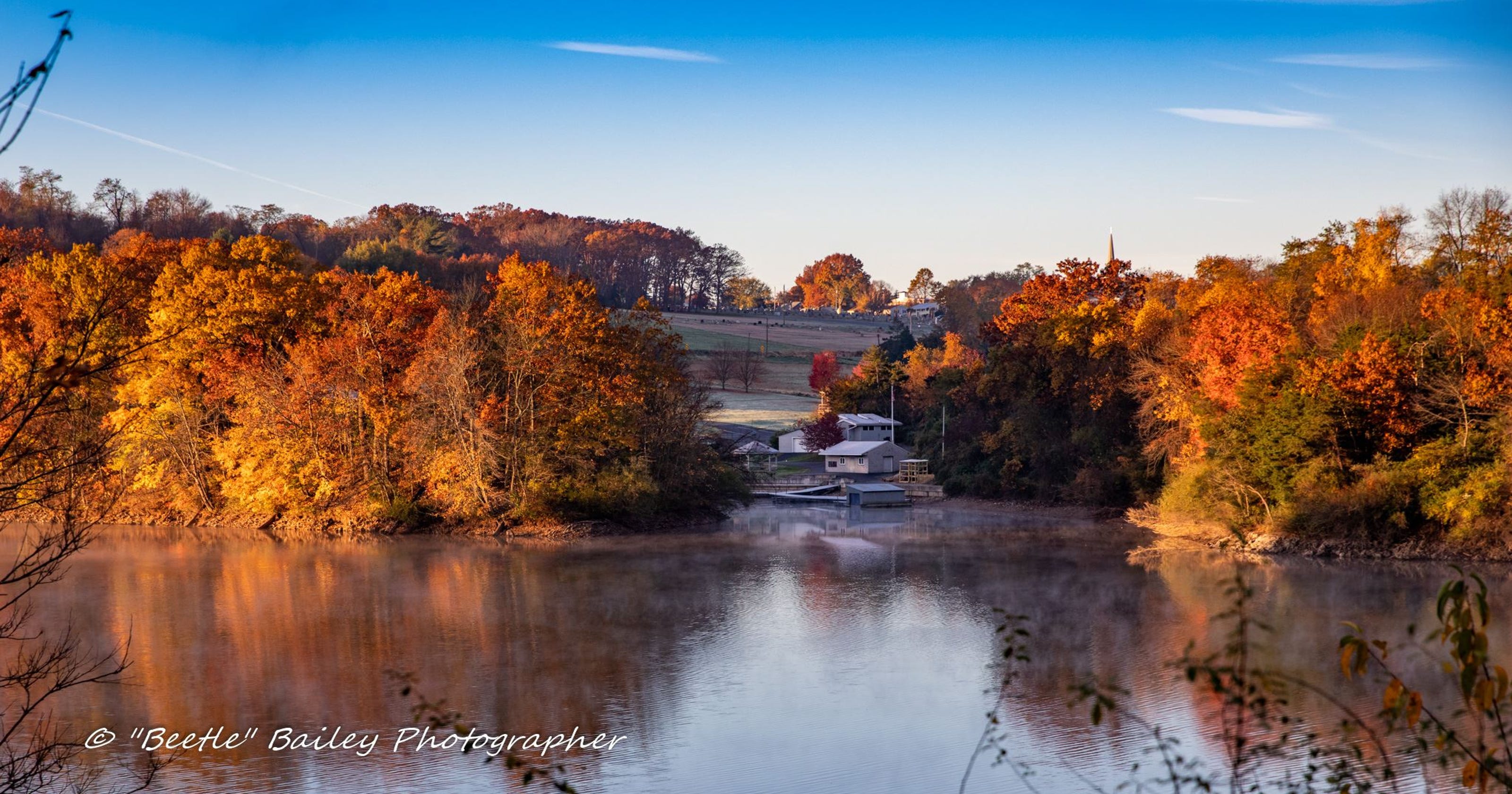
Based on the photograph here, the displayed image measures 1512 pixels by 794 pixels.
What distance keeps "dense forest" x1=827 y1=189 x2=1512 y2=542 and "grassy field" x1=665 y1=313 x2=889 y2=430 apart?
20274 mm

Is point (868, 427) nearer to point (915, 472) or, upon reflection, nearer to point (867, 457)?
point (867, 457)

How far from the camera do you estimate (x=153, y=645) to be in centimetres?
2155

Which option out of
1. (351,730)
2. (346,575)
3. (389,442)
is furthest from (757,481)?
(351,730)

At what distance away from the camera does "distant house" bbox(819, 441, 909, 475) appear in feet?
184

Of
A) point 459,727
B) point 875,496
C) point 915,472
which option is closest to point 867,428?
point 915,472

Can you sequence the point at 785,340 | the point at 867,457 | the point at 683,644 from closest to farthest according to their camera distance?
the point at 683,644, the point at 867,457, the point at 785,340

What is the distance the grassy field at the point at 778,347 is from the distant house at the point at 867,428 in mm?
8546

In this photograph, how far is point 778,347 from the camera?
10219 centimetres

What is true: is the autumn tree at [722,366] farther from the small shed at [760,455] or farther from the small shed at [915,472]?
the small shed at [915,472]

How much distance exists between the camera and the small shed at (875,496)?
47.5 m

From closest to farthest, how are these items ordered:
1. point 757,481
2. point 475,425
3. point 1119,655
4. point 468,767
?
1. point 468,767
2. point 1119,655
3. point 475,425
4. point 757,481

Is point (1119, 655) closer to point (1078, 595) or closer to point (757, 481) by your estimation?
point (1078, 595)

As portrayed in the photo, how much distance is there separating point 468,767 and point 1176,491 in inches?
1036

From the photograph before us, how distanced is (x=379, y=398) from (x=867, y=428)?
30199 mm
